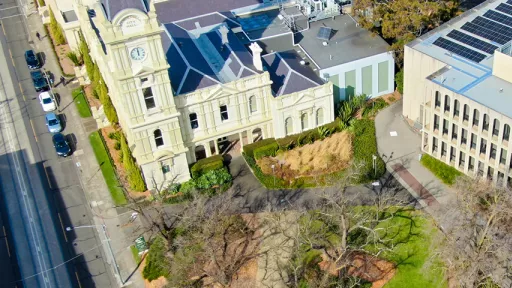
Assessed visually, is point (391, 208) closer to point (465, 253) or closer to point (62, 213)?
point (465, 253)

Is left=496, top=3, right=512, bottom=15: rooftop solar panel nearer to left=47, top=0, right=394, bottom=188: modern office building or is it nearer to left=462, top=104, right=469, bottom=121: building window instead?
left=47, top=0, right=394, bottom=188: modern office building

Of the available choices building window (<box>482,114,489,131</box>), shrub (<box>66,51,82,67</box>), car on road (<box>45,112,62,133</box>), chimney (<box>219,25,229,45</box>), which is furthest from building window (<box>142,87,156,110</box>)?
building window (<box>482,114,489,131</box>)

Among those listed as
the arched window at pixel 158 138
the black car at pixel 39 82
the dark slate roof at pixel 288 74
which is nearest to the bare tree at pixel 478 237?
the dark slate roof at pixel 288 74

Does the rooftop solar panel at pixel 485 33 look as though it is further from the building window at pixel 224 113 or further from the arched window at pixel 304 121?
the building window at pixel 224 113

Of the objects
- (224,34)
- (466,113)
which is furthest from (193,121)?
(466,113)

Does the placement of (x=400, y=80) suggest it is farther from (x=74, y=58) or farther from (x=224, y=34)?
(x=74, y=58)

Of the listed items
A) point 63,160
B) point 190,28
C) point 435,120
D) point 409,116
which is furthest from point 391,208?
point 63,160

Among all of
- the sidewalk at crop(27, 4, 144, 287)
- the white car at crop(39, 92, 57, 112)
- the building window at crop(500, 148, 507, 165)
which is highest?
the white car at crop(39, 92, 57, 112)
